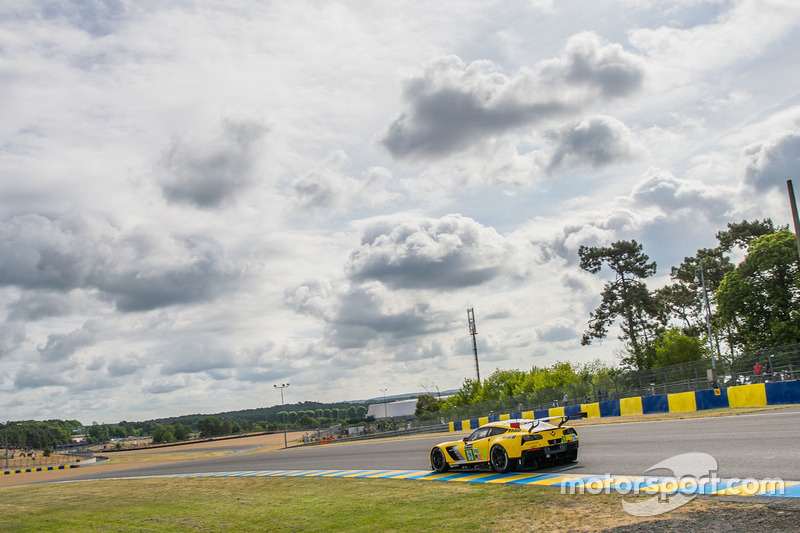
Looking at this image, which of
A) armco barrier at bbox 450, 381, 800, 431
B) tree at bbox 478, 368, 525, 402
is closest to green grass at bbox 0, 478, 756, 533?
armco barrier at bbox 450, 381, 800, 431

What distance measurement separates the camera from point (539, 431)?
44.8ft

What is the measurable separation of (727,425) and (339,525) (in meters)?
11.9

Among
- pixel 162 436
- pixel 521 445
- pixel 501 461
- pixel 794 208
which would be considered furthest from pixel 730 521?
pixel 162 436

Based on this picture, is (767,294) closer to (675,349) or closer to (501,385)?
(675,349)

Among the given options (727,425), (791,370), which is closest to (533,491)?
(727,425)

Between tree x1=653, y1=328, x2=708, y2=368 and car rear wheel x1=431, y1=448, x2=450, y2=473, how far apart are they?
48696mm

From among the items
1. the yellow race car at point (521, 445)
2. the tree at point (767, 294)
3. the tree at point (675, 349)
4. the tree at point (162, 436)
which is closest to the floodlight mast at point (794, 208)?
the yellow race car at point (521, 445)

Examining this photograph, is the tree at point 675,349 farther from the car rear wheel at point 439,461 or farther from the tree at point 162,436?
the tree at point 162,436

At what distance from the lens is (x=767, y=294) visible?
4894cm

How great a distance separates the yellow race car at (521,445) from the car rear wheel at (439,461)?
0.79 meters

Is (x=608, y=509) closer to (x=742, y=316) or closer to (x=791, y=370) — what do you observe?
(x=791, y=370)

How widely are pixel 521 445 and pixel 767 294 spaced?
4329 centimetres

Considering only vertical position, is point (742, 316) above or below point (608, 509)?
above

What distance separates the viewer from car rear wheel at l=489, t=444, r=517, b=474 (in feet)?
45.5
